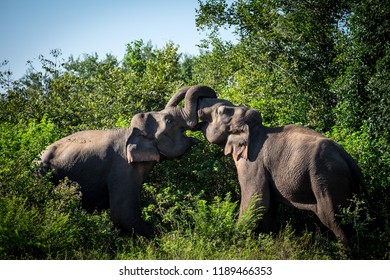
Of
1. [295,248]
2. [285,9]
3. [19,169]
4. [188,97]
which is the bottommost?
[295,248]

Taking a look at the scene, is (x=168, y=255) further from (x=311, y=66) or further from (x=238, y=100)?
(x=311, y=66)

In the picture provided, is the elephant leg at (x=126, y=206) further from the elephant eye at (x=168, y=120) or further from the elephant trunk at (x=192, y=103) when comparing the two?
the elephant trunk at (x=192, y=103)

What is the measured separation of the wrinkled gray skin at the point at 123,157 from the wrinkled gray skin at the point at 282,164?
442mm

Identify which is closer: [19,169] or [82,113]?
[19,169]

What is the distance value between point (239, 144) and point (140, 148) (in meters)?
1.50

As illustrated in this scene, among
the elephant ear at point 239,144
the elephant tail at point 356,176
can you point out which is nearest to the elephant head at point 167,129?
the elephant ear at point 239,144

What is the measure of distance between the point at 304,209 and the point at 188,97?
2.50 meters

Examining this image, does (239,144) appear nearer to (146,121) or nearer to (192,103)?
(192,103)

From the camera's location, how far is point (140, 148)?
12.3 metres

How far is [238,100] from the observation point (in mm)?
14930

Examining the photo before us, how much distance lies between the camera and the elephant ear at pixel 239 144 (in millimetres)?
11956

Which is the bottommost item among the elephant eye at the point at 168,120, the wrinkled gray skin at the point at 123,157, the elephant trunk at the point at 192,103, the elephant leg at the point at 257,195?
the elephant leg at the point at 257,195

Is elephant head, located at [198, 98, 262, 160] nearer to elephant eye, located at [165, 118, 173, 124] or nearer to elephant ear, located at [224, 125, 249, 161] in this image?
elephant ear, located at [224, 125, 249, 161]

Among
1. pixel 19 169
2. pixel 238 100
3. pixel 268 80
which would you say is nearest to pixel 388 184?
pixel 238 100
